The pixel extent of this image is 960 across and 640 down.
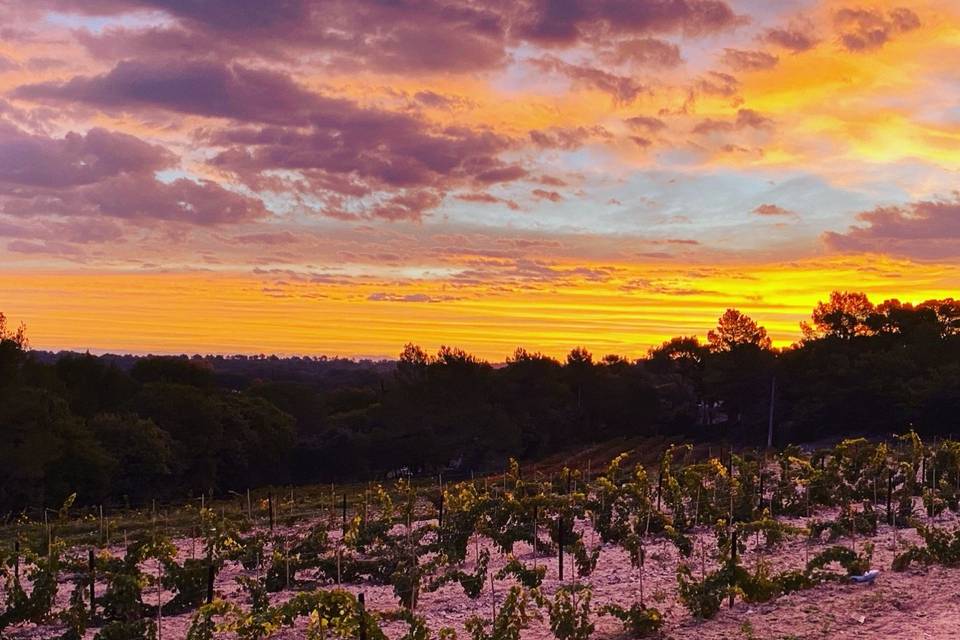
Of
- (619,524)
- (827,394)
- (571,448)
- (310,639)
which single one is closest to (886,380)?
(827,394)

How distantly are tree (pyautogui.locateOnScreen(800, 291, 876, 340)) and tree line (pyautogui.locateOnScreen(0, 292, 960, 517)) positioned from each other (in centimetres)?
9

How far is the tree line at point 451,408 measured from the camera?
34500mm

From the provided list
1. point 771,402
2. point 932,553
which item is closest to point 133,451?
point 932,553

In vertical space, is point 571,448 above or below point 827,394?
below

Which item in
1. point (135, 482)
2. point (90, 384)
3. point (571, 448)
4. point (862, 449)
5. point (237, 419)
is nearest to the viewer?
point (862, 449)

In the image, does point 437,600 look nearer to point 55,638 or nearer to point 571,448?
point 55,638

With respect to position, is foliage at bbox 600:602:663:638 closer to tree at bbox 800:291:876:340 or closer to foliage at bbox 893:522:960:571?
foliage at bbox 893:522:960:571

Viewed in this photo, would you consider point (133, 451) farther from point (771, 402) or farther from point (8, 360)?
point (771, 402)

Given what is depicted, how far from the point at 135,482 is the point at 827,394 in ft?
109

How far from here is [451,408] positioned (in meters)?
49.4

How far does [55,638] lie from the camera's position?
935 cm

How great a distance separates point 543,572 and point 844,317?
148 feet

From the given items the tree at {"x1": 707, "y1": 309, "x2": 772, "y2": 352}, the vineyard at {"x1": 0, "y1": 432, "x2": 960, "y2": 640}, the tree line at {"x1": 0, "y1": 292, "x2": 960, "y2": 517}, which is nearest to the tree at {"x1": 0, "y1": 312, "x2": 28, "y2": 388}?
the tree line at {"x1": 0, "y1": 292, "x2": 960, "y2": 517}

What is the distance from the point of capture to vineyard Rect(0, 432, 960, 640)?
9219mm
